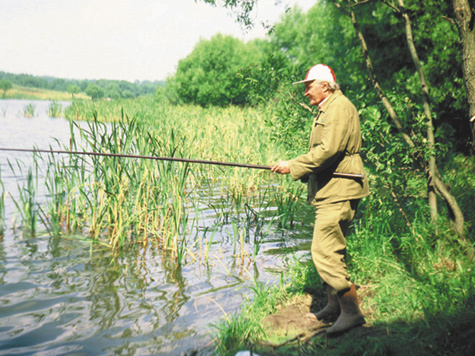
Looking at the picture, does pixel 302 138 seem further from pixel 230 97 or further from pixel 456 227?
pixel 230 97

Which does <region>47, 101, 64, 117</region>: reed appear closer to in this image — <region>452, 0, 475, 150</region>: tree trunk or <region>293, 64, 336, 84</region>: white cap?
<region>293, 64, 336, 84</region>: white cap

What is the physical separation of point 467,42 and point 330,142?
1.46 m

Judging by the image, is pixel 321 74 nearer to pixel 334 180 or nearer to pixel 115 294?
pixel 334 180

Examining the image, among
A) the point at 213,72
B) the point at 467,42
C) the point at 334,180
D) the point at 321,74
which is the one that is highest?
the point at 213,72

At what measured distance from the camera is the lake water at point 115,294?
337 centimetres

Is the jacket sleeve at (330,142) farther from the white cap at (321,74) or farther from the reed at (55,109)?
the reed at (55,109)

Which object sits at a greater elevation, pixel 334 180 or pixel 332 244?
pixel 334 180

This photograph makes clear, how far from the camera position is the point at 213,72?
113 feet

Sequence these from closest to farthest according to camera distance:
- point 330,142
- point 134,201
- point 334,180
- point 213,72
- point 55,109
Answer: point 330,142
point 334,180
point 134,201
point 55,109
point 213,72

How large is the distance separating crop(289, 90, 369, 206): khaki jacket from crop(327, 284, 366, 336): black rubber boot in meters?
0.66

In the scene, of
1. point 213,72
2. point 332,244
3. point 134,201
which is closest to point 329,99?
point 332,244

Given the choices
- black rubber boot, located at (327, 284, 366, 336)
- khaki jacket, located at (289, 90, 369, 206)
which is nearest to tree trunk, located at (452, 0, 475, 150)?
khaki jacket, located at (289, 90, 369, 206)

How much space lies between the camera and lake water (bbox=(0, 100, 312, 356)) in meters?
3.37

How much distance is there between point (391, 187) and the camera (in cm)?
435
